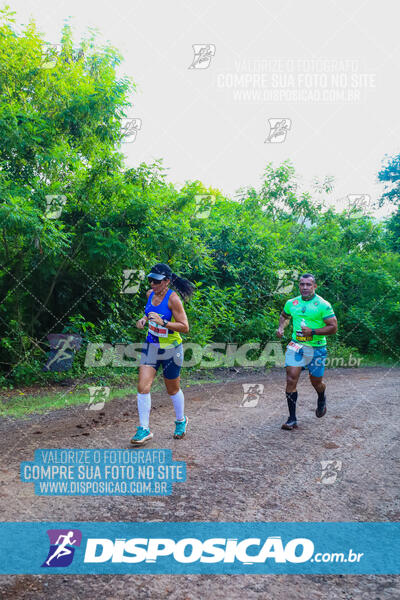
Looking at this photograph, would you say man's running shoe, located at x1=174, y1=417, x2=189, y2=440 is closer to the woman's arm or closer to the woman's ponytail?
the woman's arm

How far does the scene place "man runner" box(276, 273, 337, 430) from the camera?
7.06 meters

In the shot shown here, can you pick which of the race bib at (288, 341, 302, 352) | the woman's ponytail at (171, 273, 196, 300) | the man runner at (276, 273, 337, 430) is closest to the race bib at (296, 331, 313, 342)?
the man runner at (276, 273, 337, 430)

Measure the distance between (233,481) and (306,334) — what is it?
2.84m

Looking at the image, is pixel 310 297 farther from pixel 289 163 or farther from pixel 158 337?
pixel 289 163

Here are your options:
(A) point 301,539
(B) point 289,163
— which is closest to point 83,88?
(A) point 301,539

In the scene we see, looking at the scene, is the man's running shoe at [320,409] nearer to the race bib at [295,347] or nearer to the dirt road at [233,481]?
the dirt road at [233,481]

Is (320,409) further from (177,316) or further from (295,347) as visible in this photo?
(177,316)

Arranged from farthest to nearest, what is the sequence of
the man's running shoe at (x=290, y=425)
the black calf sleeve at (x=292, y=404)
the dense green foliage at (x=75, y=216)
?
the dense green foliage at (x=75, y=216) → the black calf sleeve at (x=292, y=404) → the man's running shoe at (x=290, y=425)

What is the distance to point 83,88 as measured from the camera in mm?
10336

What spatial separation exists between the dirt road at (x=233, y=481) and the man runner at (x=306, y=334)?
71cm

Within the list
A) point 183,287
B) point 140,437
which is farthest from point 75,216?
point 140,437

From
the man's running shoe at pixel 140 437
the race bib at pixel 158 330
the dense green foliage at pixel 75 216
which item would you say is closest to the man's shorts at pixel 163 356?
the race bib at pixel 158 330

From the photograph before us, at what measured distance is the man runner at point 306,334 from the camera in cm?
706

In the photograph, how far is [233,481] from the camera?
4.79 metres
